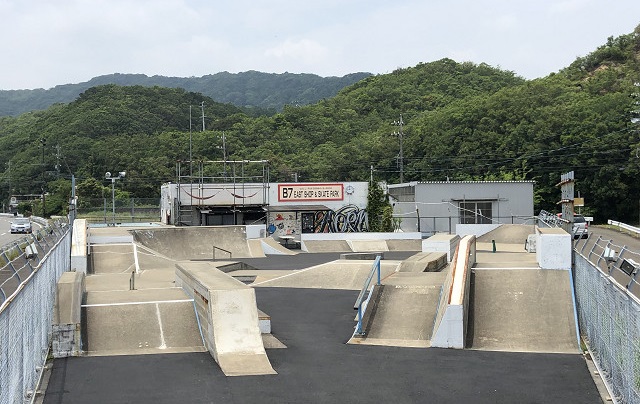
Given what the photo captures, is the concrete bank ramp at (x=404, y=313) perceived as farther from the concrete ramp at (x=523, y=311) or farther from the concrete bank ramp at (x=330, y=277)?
the concrete bank ramp at (x=330, y=277)

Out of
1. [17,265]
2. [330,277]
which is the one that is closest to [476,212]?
[330,277]

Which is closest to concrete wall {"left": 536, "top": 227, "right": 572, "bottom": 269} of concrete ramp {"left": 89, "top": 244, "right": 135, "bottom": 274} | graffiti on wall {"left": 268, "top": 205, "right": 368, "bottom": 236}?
concrete ramp {"left": 89, "top": 244, "right": 135, "bottom": 274}

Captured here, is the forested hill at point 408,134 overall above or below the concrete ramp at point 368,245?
above

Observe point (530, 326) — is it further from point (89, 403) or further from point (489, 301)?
point (89, 403)

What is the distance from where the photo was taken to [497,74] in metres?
110

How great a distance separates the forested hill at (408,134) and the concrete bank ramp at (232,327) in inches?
1943

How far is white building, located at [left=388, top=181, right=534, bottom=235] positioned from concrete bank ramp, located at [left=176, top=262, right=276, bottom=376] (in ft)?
99.1

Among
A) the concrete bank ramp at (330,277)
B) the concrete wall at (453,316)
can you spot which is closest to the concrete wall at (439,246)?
the concrete bank ramp at (330,277)

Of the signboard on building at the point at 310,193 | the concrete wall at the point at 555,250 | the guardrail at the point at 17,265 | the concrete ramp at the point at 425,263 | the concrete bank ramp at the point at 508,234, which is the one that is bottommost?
the concrete bank ramp at the point at 508,234

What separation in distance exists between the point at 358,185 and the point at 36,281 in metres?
35.4

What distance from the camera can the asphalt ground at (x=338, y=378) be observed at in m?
11.2

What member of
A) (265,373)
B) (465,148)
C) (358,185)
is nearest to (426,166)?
(465,148)

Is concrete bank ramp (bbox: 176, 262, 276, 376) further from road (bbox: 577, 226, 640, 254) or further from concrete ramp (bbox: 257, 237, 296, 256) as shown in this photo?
road (bbox: 577, 226, 640, 254)

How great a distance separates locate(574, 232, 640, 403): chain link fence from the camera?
30.1 ft
